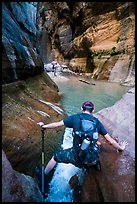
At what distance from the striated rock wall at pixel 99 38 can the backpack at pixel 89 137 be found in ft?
46.8

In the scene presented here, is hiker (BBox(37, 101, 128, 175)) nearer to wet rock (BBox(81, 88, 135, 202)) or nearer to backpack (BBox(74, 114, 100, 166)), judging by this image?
backpack (BBox(74, 114, 100, 166))

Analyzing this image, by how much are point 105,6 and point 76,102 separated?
1609cm

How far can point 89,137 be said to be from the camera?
10.2 feet

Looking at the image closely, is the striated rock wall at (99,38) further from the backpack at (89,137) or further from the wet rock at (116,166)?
the backpack at (89,137)

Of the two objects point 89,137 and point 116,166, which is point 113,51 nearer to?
point 116,166

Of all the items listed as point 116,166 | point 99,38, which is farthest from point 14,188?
point 99,38

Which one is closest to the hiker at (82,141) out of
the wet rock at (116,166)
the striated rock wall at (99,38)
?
the wet rock at (116,166)

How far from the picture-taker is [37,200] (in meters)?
2.95

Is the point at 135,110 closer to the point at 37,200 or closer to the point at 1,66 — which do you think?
the point at 37,200

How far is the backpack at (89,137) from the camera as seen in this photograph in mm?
3104

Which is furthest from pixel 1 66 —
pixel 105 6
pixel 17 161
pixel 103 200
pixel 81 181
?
pixel 105 6

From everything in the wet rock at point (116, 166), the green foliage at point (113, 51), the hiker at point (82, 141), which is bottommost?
the wet rock at point (116, 166)

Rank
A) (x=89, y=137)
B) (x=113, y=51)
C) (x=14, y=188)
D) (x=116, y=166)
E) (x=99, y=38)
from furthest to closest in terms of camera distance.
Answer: (x=99, y=38) < (x=113, y=51) < (x=116, y=166) < (x=89, y=137) < (x=14, y=188)

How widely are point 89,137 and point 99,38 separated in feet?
68.6
